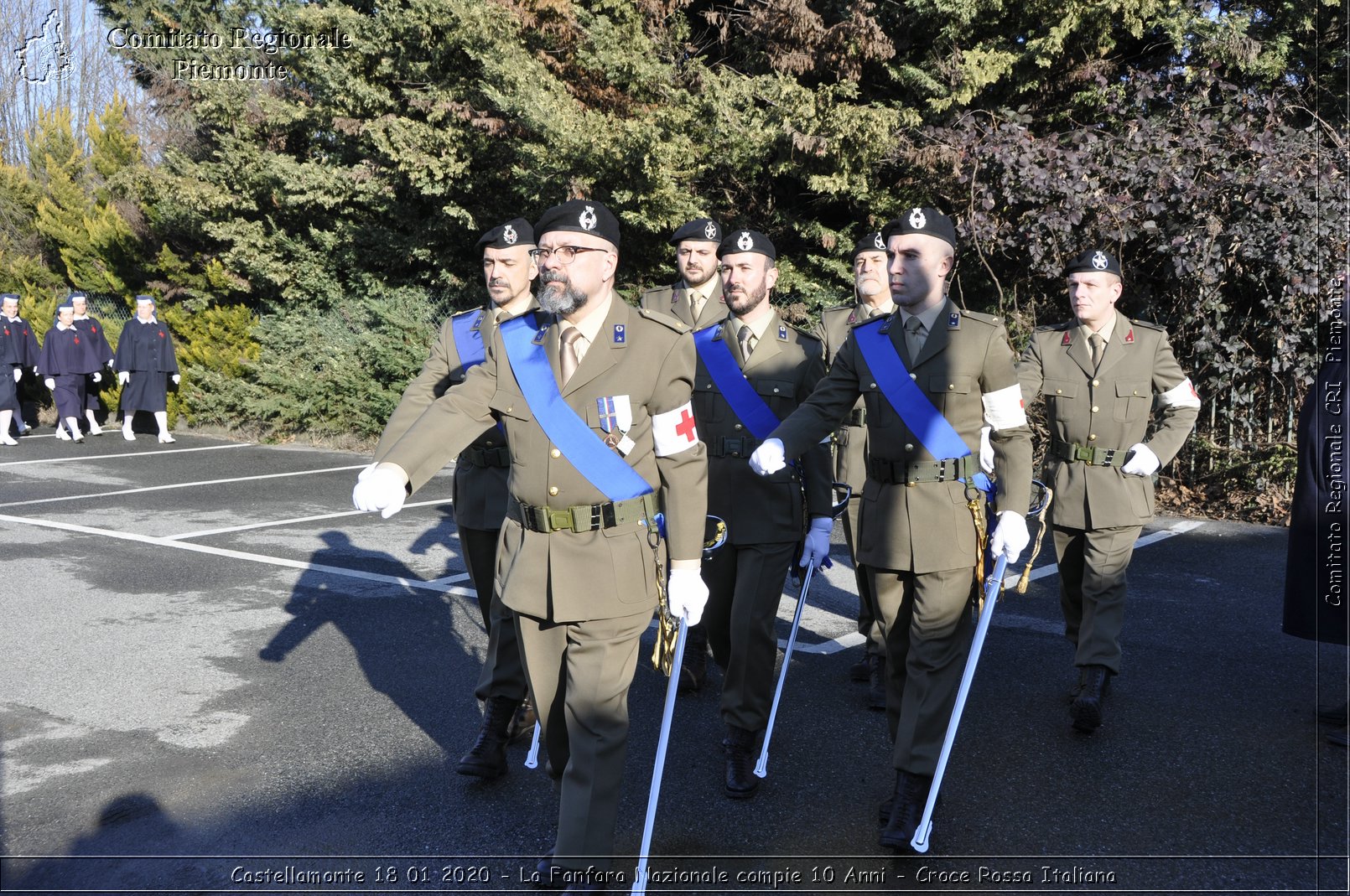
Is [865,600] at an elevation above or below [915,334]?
below

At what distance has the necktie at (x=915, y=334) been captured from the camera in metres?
4.14

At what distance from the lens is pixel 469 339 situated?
15.1ft

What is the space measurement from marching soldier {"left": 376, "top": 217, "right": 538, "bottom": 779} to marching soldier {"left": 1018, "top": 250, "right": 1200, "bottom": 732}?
2.52 metres

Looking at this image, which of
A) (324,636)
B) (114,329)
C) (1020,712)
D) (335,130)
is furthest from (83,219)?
(1020,712)

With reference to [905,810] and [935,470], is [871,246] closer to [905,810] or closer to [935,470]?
[935,470]

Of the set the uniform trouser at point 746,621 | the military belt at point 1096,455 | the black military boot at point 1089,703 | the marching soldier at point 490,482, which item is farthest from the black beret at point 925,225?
the black military boot at point 1089,703

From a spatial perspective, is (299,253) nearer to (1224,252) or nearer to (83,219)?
(83,219)

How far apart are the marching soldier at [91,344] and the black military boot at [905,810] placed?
55.8 feet

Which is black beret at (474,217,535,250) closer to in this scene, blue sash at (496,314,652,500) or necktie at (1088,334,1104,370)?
blue sash at (496,314,652,500)

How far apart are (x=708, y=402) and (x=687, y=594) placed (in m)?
1.61

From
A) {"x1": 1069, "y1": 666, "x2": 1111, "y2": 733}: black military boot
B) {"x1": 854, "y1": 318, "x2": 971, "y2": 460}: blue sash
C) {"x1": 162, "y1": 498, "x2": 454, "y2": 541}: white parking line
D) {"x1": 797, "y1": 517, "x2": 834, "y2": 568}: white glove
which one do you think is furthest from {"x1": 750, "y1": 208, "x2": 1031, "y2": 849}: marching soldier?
{"x1": 162, "y1": 498, "x2": 454, "y2": 541}: white parking line

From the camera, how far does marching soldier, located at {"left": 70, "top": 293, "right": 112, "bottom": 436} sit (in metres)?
17.7

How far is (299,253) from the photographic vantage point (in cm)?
1748

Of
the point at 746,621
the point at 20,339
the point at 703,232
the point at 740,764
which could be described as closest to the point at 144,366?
the point at 20,339
